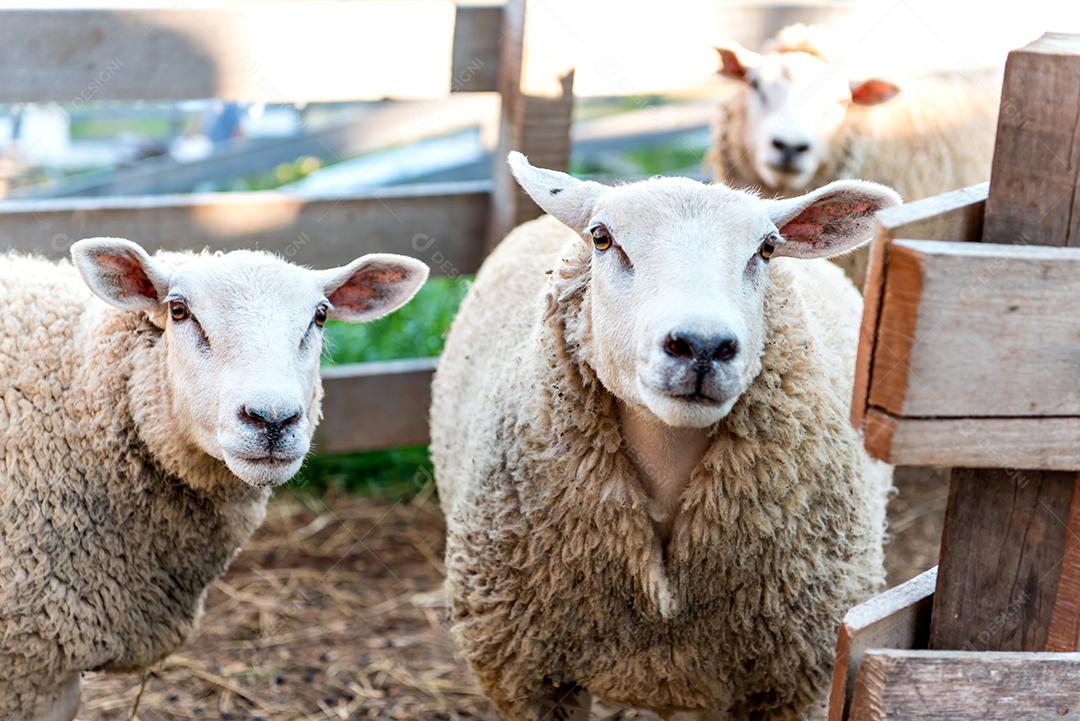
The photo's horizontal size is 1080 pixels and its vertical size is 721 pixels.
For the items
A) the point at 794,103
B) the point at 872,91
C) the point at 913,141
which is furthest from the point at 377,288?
the point at 913,141

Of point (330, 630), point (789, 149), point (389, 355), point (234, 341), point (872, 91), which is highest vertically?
Answer: point (872, 91)

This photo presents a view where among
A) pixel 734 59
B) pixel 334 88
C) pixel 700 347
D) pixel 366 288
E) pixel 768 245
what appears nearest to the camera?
pixel 700 347

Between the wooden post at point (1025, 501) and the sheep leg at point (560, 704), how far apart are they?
3.87 ft

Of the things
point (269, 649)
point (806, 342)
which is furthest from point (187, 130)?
point (806, 342)

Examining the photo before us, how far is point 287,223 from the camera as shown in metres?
4.53

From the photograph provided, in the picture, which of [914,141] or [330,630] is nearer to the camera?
[330,630]

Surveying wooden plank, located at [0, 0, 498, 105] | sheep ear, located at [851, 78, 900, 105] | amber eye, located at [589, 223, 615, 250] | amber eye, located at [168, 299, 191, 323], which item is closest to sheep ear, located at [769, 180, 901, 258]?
amber eye, located at [589, 223, 615, 250]

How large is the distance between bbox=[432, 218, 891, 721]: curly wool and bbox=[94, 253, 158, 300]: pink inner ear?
0.94 meters

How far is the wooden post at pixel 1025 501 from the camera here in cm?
186

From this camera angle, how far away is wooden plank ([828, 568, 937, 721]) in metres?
2.02

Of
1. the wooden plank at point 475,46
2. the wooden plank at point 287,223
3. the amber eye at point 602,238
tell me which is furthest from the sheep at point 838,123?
the amber eye at point 602,238

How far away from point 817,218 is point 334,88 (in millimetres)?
2200

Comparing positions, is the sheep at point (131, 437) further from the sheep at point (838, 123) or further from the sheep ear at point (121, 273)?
the sheep at point (838, 123)

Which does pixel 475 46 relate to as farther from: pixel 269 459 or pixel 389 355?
pixel 269 459
